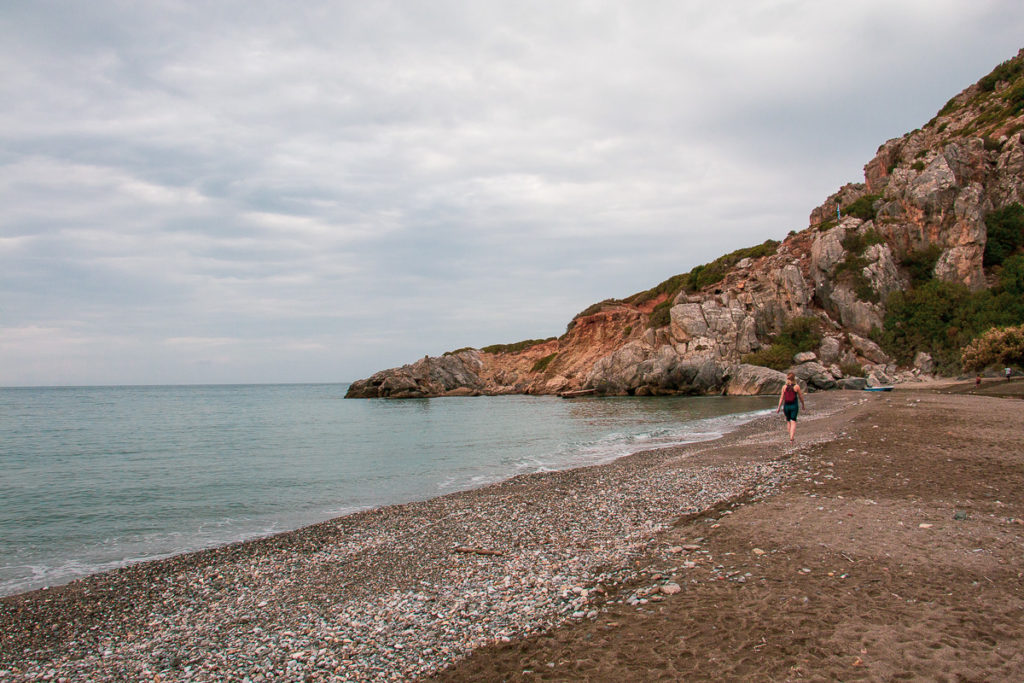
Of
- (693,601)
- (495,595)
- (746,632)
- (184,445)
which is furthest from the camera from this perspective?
(184,445)

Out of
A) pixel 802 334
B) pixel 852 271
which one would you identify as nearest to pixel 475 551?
pixel 802 334

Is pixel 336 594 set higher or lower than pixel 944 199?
lower

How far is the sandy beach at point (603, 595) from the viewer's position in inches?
207

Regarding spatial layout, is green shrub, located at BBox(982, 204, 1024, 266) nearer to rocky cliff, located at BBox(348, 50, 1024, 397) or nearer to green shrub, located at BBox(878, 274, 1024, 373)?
rocky cliff, located at BBox(348, 50, 1024, 397)

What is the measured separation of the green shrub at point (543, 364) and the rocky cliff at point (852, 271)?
13.8m

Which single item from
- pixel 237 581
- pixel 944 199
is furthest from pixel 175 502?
pixel 944 199

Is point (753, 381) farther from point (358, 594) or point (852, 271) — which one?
point (358, 594)

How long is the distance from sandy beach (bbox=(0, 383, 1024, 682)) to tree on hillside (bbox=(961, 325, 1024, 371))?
30.4 meters

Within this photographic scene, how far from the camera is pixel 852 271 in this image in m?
63.0

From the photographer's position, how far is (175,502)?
16.8 metres

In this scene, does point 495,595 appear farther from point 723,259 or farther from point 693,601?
point 723,259

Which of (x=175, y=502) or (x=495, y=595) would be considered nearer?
(x=495, y=595)

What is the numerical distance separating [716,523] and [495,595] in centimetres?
448

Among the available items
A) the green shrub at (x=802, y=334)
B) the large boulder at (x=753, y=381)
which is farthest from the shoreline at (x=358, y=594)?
the green shrub at (x=802, y=334)
